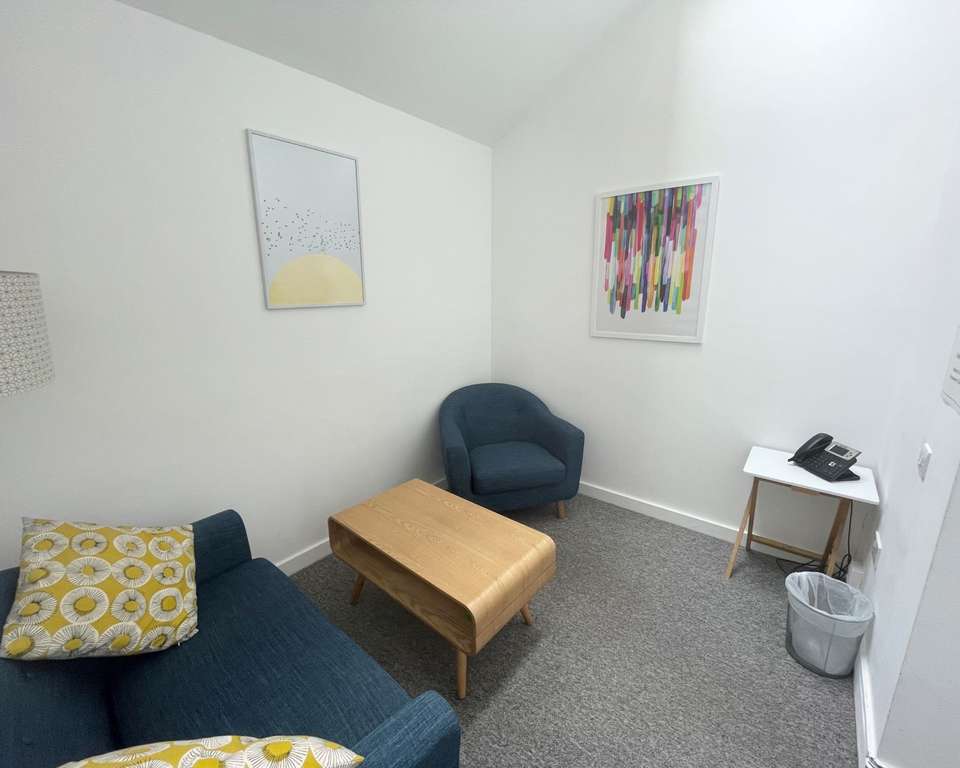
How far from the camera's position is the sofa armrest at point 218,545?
5.16ft

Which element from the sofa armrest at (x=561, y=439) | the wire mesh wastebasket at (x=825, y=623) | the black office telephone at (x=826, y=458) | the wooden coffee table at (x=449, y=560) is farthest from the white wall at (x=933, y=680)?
the sofa armrest at (x=561, y=439)

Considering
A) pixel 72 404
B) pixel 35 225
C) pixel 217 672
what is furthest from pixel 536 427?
pixel 35 225

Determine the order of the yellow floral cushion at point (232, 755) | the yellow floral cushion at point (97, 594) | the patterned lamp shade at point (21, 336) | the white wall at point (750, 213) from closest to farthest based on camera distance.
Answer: the yellow floral cushion at point (232, 755)
the patterned lamp shade at point (21, 336)
the yellow floral cushion at point (97, 594)
the white wall at point (750, 213)

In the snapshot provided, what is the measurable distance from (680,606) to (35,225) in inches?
116

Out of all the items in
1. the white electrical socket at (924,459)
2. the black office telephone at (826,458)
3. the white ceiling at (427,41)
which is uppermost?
the white ceiling at (427,41)

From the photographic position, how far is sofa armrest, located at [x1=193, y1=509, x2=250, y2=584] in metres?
1.57

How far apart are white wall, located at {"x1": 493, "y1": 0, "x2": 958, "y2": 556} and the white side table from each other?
0.09 metres

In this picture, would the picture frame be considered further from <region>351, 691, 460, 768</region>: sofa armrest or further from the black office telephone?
the black office telephone

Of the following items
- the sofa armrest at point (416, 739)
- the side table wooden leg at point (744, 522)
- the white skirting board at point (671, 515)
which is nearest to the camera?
the sofa armrest at point (416, 739)

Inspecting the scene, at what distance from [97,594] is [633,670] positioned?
1.85 meters

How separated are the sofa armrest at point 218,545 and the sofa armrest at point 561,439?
1.78 meters

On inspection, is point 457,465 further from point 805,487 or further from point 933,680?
point 933,680

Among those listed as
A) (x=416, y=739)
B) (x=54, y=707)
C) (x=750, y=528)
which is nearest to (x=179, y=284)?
(x=54, y=707)

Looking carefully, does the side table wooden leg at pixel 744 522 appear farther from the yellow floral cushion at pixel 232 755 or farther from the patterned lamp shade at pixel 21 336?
the patterned lamp shade at pixel 21 336
